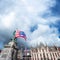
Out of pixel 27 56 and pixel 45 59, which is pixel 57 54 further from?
pixel 27 56

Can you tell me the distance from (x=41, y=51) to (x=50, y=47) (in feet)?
27.7

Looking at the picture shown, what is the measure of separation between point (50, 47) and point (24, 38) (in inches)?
1404

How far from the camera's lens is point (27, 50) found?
308ft

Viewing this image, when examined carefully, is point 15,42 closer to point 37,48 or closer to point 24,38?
point 24,38

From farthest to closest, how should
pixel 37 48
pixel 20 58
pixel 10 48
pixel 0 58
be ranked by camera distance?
Result: 1. pixel 37 48
2. pixel 20 58
3. pixel 10 48
4. pixel 0 58

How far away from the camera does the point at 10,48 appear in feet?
224

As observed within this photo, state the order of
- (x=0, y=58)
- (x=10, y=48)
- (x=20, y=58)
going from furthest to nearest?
(x=20, y=58)
(x=10, y=48)
(x=0, y=58)

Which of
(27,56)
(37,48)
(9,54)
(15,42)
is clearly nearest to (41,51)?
(37,48)

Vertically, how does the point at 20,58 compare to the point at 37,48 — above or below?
below

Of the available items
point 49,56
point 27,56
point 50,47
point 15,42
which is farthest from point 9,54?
point 50,47

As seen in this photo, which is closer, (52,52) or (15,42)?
(15,42)

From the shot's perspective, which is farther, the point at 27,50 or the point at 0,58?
the point at 27,50

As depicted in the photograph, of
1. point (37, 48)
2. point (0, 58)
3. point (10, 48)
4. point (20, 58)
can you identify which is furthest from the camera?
point (37, 48)

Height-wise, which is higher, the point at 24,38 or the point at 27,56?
the point at 24,38
